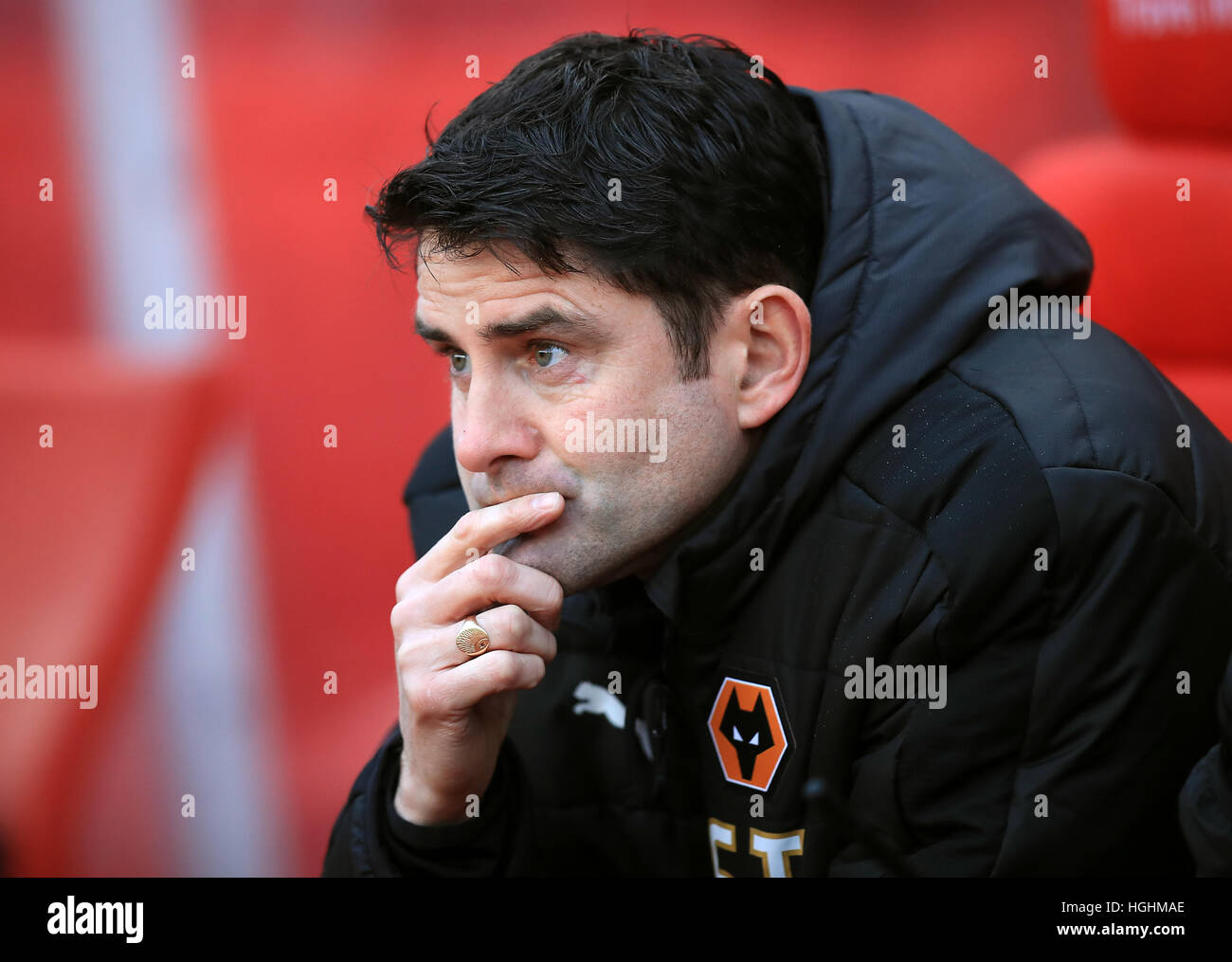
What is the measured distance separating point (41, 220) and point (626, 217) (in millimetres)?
1399

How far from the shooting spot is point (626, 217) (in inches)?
42.4

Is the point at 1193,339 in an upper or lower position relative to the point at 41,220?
lower

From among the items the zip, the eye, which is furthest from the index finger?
the zip

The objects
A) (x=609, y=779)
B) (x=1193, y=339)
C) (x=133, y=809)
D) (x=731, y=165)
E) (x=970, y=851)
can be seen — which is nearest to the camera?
(x=970, y=851)

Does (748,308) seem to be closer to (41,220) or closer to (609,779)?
(609,779)

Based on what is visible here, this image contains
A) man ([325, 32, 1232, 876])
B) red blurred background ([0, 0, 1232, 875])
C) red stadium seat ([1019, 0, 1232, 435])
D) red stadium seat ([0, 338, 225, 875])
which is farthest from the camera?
red blurred background ([0, 0, 1232, 875])

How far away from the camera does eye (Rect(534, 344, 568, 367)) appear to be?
1.10 m

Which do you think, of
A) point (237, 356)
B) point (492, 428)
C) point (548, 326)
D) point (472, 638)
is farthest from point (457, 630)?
point (237, 356)

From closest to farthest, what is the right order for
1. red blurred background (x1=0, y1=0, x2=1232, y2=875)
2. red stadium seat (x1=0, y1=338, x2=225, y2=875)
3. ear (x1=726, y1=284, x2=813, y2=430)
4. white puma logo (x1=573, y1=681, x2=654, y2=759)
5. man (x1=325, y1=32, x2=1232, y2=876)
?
man (x1=325, y1=32, x2=1232, y2=876) < ear (x1=726, y1=284, x2=813, y2=430) < white puma logo (x1=573, y1=681, x2=654, y2=759) < red stadium seat (x1=0, y1=338, x2=225, y2=875) < red blurred background (x1=0, y1=0, x2=1232, y2=875)

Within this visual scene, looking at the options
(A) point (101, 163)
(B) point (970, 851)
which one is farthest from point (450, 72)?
(B) point (970, 851)

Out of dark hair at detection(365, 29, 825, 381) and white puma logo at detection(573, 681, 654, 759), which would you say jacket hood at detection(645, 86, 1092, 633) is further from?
white puma logo at detection(573, 681, 654, 759)

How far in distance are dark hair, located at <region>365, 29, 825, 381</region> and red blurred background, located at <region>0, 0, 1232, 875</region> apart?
82cm

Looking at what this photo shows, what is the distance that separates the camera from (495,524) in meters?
1.09

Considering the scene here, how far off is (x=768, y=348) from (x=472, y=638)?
419 mm
